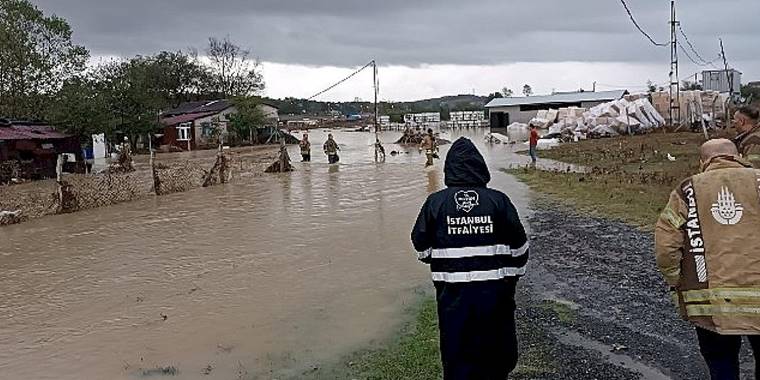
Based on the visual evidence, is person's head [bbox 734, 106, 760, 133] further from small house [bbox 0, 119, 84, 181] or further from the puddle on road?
small house [bbox 0, 119, 84, 181]

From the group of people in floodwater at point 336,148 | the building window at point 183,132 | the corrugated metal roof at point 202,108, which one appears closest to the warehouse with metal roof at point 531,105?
the corrugated metal roof at point 202,108

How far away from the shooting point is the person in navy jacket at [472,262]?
12.9 ft

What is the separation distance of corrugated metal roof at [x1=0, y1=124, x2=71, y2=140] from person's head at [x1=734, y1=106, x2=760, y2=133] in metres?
30.4

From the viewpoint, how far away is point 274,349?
22.9 feet

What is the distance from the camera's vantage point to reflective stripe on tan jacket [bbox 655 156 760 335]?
12.2 feet

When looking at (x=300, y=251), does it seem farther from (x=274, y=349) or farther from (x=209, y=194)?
(x=209, y=194)

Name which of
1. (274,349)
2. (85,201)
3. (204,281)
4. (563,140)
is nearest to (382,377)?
(274,349)

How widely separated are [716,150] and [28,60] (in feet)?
135

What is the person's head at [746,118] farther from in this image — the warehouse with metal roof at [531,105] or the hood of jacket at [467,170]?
the warehouse with metal roof at [531,105]

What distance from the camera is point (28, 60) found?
38.4 m

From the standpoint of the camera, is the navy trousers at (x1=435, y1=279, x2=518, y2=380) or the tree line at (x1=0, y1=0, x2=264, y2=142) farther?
the tree line at (x1=0, y1=0, x2=264, y2=142)

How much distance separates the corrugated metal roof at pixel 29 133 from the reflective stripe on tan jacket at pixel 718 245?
31182 millimetres

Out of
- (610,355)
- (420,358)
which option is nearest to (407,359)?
(420,358)

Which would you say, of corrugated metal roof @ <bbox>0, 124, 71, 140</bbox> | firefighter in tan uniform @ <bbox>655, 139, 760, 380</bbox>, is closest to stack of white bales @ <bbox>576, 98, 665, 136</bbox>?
corrugated metal roof @ <bbox>0, 124, 71, 140</bbox>
